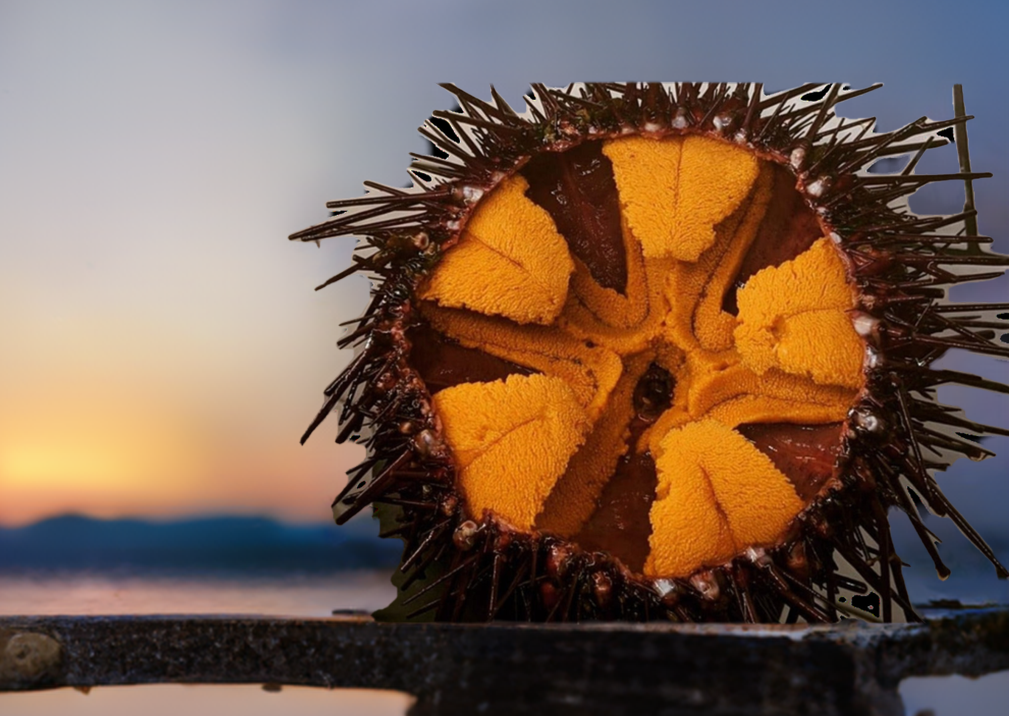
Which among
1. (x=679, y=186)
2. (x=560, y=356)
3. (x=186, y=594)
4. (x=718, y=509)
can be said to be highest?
(x=679, y=186)

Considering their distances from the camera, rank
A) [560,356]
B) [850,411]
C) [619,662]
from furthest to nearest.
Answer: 1. [560,356]
2. [850,411]
3. [619,662]

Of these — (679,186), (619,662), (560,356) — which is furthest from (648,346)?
(619,662)

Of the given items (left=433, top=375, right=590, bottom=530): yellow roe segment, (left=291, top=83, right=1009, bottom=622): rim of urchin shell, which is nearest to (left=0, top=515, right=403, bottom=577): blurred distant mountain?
(left=291, top=83, right=1009, bottom=622): rim of urchin shell

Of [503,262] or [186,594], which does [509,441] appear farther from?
[186,594]

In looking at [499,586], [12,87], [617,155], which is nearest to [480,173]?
[617,155]

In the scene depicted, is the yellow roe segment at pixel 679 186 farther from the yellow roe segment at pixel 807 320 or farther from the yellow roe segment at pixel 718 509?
the yellow roe segment at pixel 718 509

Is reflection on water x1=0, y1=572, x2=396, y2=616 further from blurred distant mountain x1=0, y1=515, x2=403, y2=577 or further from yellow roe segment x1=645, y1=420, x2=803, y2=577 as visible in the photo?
yellow roe segment x1=645, y1=420, x2=803, y2=577

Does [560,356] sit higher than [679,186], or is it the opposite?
[679,186]
